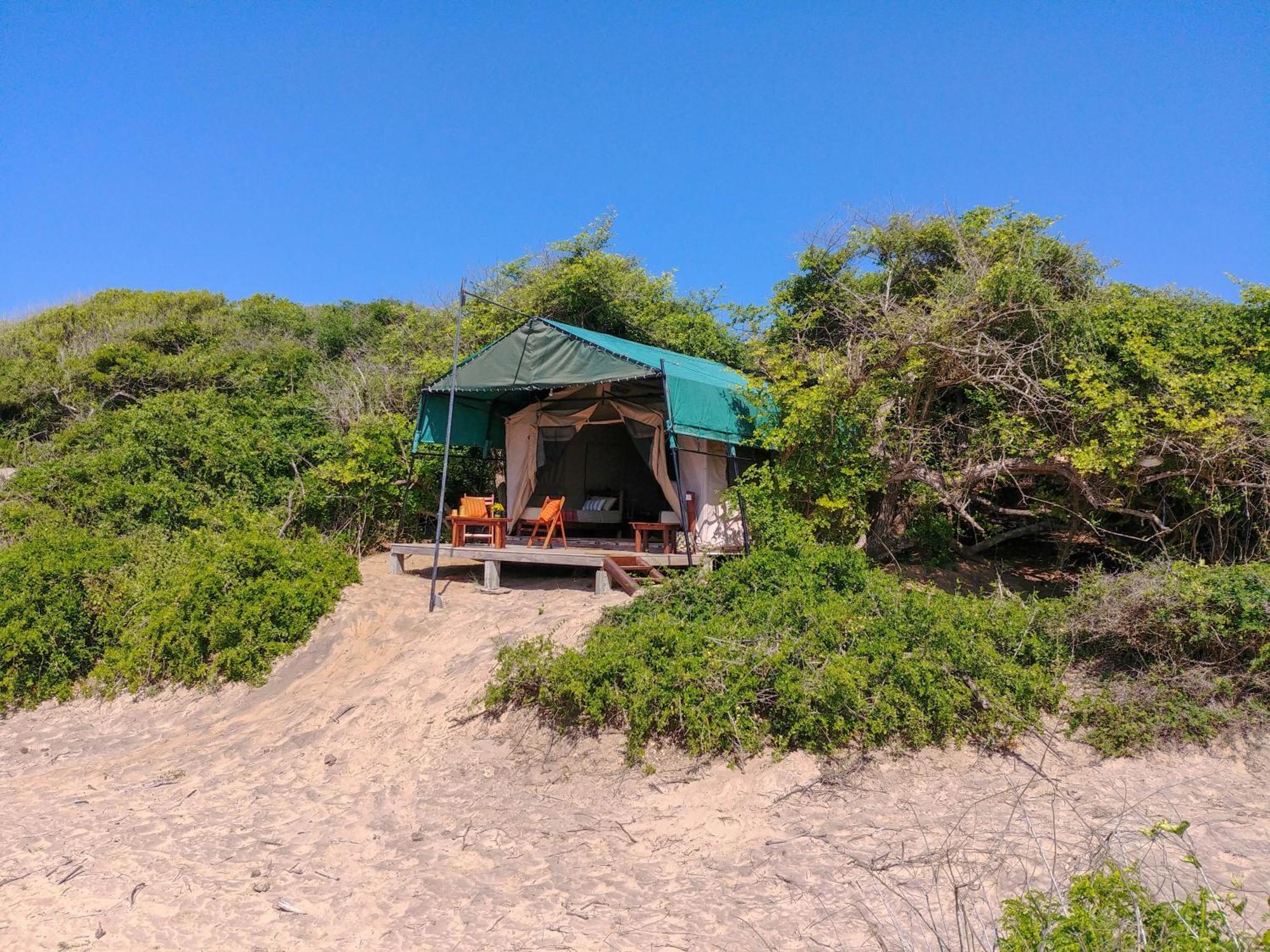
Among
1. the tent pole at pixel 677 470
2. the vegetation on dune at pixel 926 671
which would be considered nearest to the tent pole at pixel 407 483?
the tent pole at pixel 677 470

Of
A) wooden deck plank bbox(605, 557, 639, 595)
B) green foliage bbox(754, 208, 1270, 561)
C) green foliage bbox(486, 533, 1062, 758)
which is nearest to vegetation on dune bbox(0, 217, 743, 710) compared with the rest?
wooden deck plank bbox(605, 557, 639, 595)

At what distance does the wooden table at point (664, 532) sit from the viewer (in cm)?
971

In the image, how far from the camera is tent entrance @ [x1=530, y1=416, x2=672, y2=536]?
12273 millimetres

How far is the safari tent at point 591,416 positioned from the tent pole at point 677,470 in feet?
0.07

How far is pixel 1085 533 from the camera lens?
10008 mm

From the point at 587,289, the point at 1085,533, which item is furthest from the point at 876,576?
the point at 587,289

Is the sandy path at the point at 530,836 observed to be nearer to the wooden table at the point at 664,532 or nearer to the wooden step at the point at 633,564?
the wooden step at the point at 633,564

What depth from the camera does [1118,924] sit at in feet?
9.83

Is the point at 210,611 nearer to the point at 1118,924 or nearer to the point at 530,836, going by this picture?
the point at 530,836

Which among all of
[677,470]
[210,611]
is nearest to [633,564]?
[677,470]

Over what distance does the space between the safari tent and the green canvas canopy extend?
0.6 inches

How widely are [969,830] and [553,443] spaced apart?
8003mm

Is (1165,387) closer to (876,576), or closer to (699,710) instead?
(876,576)

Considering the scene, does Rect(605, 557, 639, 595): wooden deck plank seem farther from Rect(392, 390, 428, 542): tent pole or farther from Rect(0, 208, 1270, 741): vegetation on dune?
Rect(392, 390, 428, 542): tent pole
